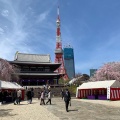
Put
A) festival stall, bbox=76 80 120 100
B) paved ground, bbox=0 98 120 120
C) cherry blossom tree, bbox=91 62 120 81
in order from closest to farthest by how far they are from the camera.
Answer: paved ground, bbox=0 98 120 120, festival stall, bbox=76 80 120 100, cherry blossom tree, bbox=91 62 120 81

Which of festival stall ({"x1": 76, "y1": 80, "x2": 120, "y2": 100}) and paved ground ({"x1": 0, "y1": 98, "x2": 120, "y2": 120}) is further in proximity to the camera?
festival stall ({"x1": 76, "y1": 80, "x2": 120, "y2": 100})

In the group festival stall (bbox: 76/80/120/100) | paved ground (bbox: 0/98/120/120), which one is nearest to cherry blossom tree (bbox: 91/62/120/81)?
festival stall (bbox: 76/80/120/100)

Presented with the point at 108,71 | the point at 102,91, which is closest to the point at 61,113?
the point at 102,91

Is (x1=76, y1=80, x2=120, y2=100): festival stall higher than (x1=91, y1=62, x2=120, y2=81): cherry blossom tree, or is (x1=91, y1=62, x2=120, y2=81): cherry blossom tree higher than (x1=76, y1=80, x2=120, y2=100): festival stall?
(x1=91, y1=62, x2=120, y2=81): cherry blossom tree

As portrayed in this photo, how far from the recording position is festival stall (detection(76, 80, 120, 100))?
31619mm

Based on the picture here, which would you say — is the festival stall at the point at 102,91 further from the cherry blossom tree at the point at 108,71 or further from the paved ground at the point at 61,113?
the cherry blossom tree at the point at 108,71

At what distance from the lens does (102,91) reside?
3841cm

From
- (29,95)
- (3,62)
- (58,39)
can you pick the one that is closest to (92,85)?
(29,95)

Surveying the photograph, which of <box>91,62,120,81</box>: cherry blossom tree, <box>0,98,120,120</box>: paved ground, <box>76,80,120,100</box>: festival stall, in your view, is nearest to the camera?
<box>0,98,120,120</box>: paved ground

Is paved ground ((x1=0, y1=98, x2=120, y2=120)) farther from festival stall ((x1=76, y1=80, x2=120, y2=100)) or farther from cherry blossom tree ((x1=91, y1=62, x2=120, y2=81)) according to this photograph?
cherry blossom tree ((x1=91, y1=62, x2=120, y2=81))

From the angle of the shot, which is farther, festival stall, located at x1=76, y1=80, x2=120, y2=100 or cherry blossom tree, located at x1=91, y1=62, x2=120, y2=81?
cherry blossom tree, located at x1=91, y1=62, x2=120, y2=81

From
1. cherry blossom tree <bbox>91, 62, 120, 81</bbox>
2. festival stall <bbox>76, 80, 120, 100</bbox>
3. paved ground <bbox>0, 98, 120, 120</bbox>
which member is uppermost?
cherry blossom tree <bbox>91, 62, 120, 81</bbox>

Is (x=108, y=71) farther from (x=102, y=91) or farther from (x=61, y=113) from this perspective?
(x=61, y=113)

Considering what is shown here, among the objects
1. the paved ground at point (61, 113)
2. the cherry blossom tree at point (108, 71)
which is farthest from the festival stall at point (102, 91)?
the cherry blossom tree at point (108, 71)
